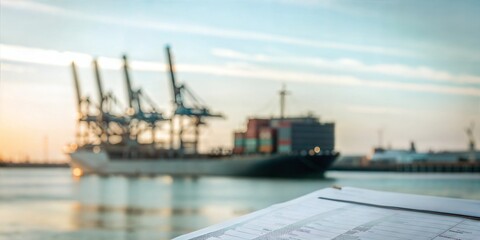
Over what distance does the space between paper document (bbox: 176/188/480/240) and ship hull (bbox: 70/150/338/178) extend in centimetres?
6373

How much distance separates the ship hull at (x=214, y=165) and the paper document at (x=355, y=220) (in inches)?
2509

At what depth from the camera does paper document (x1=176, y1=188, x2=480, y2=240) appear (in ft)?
10.1

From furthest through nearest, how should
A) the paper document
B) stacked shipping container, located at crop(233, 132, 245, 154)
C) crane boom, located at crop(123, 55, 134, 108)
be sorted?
crane boom, located at crop(123, 55, 134, 108) → stacked shipping container, located at crop(233, 132, 245, 154) → the paper document

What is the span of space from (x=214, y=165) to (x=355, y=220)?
71913 millimetres

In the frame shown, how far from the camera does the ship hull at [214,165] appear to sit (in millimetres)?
68188

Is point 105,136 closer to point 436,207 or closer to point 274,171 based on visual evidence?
point 274,171

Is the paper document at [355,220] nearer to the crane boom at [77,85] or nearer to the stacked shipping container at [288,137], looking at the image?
the stacked shipping container at [288,137]

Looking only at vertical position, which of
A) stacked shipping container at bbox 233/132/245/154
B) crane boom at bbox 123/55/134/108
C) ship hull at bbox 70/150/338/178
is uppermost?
crane boom at bbox 123/55/134/108

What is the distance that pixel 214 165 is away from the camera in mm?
75000

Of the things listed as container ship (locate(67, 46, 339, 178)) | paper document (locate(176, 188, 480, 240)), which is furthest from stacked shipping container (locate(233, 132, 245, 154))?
paper document (locate(176, 188, 480, 240))

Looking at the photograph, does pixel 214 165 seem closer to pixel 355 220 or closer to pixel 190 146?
pixel 190 146

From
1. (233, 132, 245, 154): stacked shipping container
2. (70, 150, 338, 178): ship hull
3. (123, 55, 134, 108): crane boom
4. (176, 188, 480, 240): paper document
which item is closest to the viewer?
(176, 188, 480, 240): paper document

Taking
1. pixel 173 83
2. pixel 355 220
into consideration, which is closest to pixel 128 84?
pixel 173 83

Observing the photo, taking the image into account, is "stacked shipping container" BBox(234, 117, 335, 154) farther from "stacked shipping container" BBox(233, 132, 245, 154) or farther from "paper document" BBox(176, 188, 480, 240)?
"paper document" BBox(176, 188, 480, 240)
